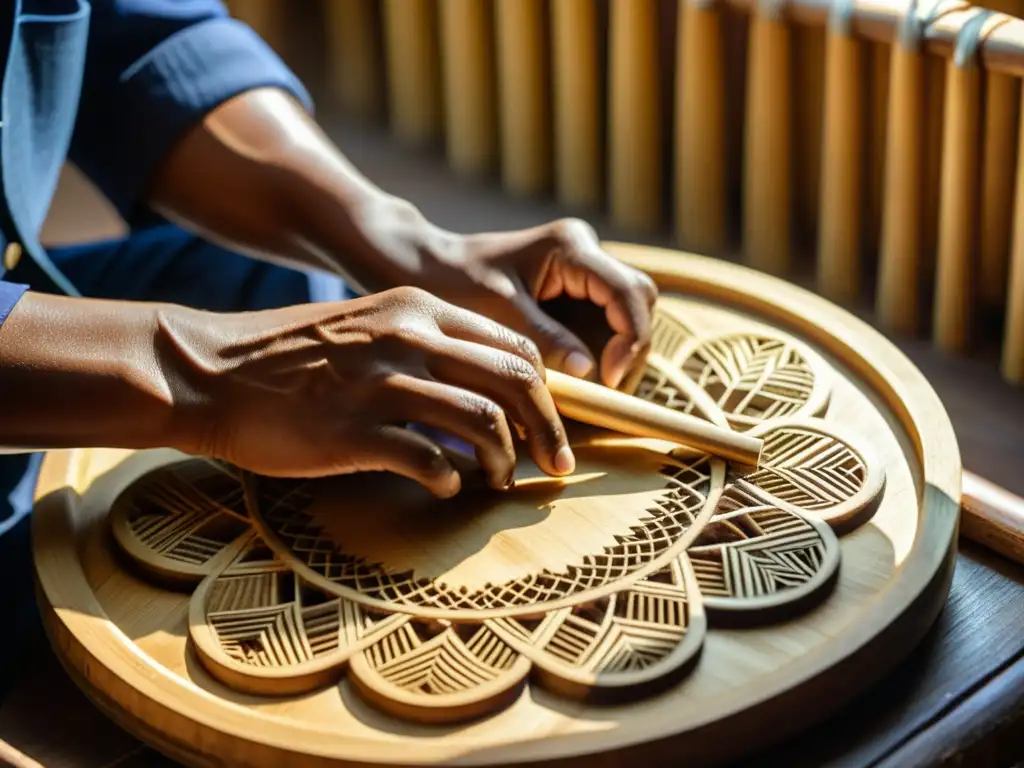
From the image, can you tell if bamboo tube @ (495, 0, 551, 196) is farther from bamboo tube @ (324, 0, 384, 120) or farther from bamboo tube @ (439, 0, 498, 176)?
bamboo tube @ (324, 0, 384, 120)

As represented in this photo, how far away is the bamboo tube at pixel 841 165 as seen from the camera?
4.74 ft

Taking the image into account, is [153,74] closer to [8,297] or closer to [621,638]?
[8,297]

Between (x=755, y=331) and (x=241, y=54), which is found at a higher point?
(x=241, y=54)

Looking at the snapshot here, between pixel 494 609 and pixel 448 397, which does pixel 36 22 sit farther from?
pixel 494 609

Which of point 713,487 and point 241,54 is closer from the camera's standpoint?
point 713,487

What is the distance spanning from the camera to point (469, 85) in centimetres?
199

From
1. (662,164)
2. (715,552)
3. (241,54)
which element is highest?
(241,54)

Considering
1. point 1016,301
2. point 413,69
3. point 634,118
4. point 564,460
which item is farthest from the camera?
point 413,69

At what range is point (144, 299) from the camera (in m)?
1.19

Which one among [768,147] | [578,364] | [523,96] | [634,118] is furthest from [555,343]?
[523,96]

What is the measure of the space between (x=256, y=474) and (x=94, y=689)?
20cm

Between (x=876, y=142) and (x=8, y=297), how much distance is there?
3.60 feet

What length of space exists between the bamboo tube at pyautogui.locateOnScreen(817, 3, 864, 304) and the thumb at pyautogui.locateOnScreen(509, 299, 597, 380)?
604mm

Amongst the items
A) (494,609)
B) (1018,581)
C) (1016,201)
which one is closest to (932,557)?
(1018,581)
